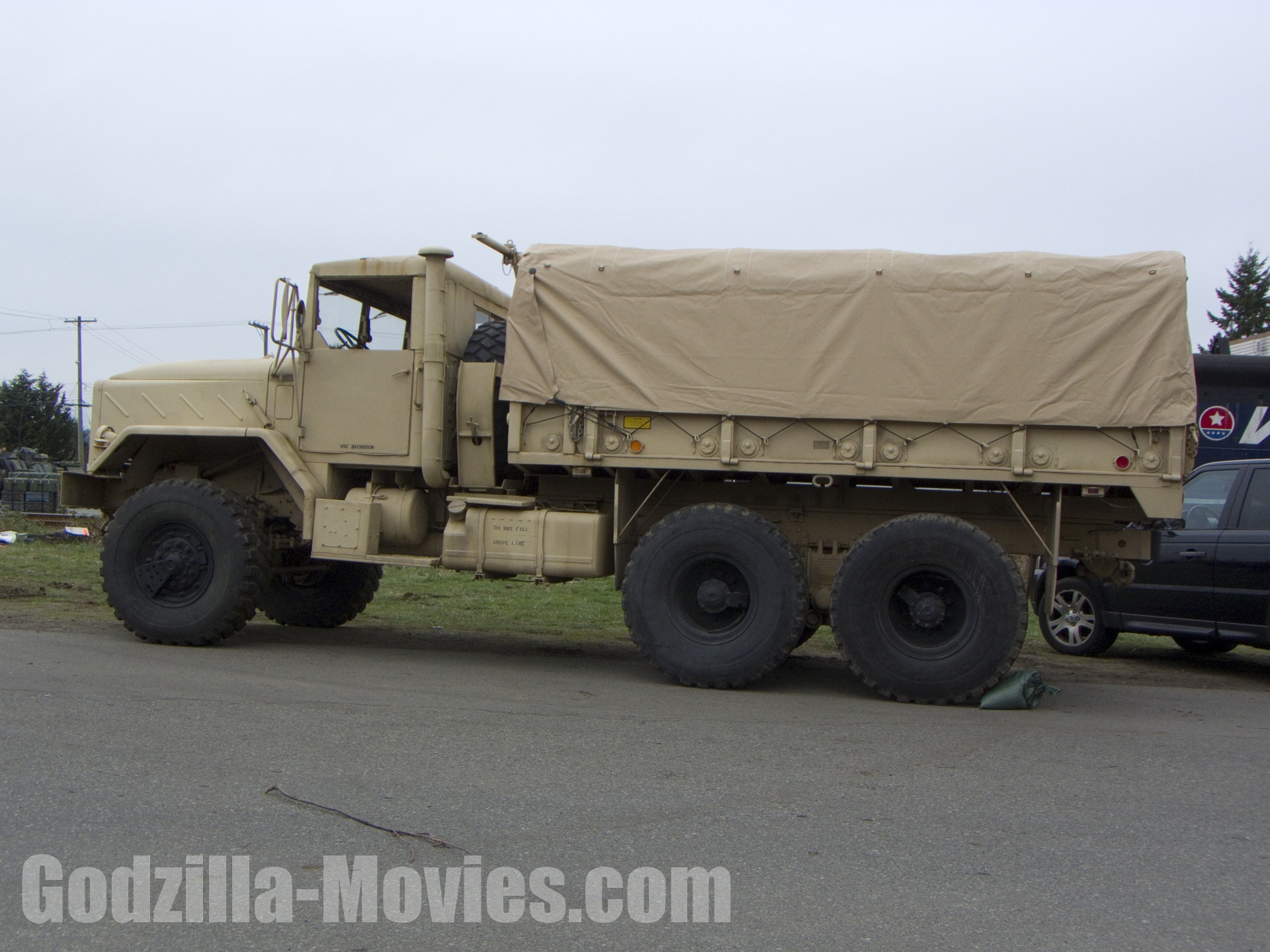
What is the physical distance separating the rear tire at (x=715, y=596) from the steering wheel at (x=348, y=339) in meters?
3.09

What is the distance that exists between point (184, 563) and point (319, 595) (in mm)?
1837

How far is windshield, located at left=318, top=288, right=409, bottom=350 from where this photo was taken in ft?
30.1

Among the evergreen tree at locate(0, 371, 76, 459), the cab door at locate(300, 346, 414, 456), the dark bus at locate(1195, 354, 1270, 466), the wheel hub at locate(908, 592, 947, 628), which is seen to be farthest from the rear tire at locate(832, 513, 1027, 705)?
the evergreen tree at locate(0, 371, 76, 459)

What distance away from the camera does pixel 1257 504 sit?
932cm

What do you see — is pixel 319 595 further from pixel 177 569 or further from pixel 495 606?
pixel 495 606

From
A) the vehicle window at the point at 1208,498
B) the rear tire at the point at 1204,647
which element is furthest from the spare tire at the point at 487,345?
the rear tire at the point at 1204,647

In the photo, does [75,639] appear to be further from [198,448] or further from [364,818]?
[364,818]

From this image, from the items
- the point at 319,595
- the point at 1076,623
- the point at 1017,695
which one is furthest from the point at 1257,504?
the point at 319,595

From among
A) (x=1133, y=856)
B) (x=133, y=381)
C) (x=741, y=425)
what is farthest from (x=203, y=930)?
(x=133, y=381)

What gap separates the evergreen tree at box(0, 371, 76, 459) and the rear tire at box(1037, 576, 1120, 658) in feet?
201

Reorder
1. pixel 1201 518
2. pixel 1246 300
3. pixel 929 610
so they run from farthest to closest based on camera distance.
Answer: pixel 1246 300
pixel 1201 518
pixel 929 610

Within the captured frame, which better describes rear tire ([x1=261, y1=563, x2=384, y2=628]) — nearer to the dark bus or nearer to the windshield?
the windshield

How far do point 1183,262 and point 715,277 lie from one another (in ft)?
10.3

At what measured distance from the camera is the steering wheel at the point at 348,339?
9250mm
